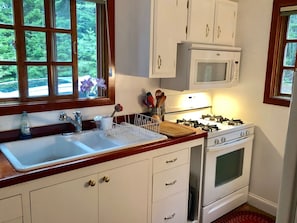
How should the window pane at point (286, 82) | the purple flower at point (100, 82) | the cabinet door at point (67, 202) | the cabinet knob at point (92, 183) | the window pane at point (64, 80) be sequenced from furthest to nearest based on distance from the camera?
the window pane at point (286, 82), the purple flower at point (100, 82), the window pane at point (64, 80), the cabinet knob at point (92, 183), the cabinet door at point (67, 202)

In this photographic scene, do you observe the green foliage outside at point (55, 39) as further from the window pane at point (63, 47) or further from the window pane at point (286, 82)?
the window pane at point (286, 82)

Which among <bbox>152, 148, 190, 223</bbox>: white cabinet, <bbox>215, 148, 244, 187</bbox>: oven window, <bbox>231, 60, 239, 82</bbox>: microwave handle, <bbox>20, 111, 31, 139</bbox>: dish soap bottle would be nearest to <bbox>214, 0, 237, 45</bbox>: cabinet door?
<bbox>231, 60, 239, 82</bbox>: microwave handle

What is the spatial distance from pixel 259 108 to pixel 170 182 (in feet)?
4.45

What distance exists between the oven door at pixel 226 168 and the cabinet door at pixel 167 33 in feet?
2.66

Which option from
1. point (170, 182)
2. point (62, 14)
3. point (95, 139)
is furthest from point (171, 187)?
point (62, 14)

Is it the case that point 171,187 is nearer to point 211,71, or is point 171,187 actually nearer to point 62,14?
point 211,71

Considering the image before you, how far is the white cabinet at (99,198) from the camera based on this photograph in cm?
150

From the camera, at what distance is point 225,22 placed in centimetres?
279

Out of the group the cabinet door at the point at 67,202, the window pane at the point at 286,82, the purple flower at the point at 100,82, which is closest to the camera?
the cabinet door at the point at 67,202

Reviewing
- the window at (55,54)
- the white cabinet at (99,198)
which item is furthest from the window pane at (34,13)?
A: the white cabinet at (99,198)

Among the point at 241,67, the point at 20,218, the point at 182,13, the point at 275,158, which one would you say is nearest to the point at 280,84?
the point at 241,67

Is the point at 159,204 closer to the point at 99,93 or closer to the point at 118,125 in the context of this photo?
the point at 118,125

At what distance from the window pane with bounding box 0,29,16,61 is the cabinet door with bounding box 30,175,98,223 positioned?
3.27 feet

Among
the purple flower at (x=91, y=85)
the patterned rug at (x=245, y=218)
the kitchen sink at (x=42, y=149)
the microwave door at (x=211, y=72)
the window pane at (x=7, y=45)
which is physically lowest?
the patterned rug at (x=245, y=218)
